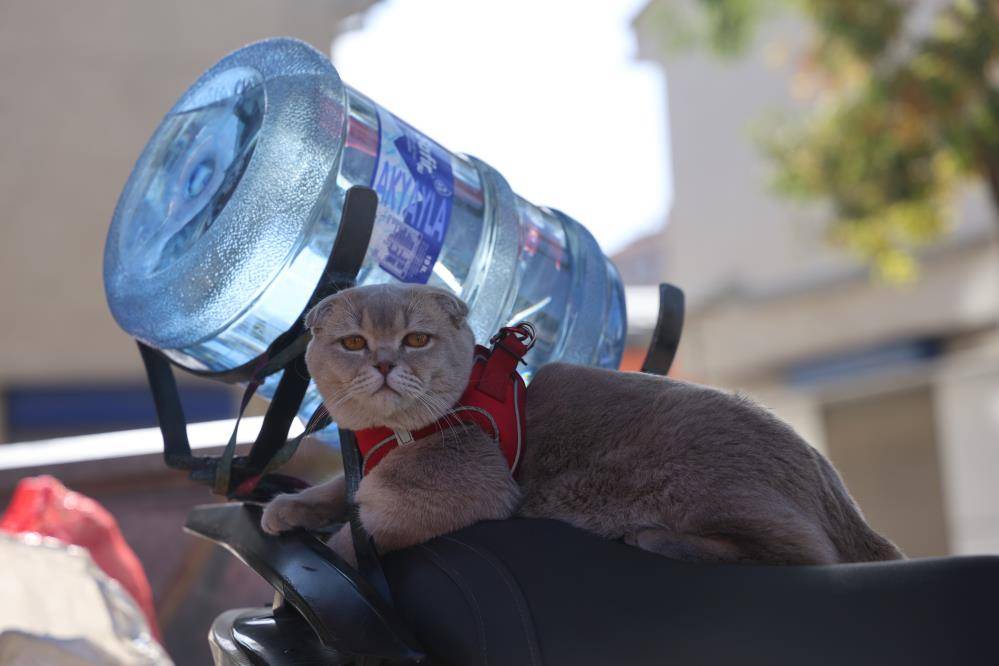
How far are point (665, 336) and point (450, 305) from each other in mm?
813

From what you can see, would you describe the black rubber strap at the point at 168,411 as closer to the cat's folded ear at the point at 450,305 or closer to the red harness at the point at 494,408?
the red harness at the point at 494,408

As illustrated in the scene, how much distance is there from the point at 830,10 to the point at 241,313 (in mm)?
6624

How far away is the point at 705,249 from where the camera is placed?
1619cm

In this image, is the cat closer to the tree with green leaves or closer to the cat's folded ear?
the cat's folded ear

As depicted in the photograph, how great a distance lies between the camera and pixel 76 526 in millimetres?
3176

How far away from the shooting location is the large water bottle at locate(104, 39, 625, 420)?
210 cm

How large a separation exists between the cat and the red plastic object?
5.00 feet

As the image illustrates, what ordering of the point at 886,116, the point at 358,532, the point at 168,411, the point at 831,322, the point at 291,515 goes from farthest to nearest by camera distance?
the point at 831,322 → the point at 886,116 → the point at 168,411 → the point at 291,515 → the point at 358,532

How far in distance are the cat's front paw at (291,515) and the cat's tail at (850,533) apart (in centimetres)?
91

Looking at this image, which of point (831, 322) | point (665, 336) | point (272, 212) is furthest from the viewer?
point (831, 322)

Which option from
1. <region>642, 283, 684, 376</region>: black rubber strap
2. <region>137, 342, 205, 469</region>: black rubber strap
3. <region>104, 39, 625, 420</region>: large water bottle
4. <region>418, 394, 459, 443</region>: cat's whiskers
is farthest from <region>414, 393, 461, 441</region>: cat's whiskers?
<region>642, 283, 684, 376</region>: black rubber strap

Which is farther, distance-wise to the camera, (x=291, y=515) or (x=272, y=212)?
(x=272, y=212)

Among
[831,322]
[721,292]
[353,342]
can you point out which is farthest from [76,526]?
[721,292]

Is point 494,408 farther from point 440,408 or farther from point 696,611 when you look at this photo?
point 696,611
